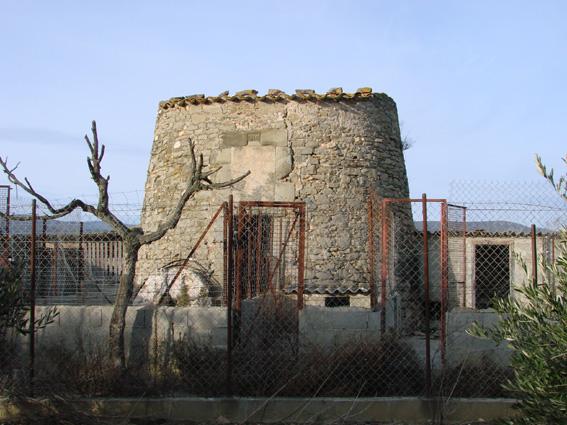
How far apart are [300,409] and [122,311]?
223cm

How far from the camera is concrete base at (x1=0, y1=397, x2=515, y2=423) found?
6977mm

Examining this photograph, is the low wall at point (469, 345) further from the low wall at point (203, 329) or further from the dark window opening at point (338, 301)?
the dark window opening at point (338, 301)

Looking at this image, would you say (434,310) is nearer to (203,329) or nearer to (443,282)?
(443,282)

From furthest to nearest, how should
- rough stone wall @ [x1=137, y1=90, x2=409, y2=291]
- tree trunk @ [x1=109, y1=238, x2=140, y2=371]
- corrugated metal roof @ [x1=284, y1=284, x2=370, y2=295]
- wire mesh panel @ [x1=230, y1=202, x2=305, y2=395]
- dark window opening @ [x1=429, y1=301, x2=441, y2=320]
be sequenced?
dark window opening @ [x1=429, y1=301, x2=441, y2=320] < rough stone wall @ [x1=137, y1=90, x2=409, y2=291] < corrugated metal roof @ [x1=284, y1=284, x2=370, y2=295] < tree trunk @ [x1=109, y1=238, x2=140, y2=371] < wire mesh panel @ [x1=230, y1=202, x2=305, y2=395]

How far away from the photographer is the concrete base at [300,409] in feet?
22.9

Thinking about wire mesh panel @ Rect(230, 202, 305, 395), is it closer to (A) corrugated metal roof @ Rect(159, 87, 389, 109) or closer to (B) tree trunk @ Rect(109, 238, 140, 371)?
(B) tree trunk @ Rect(109, 238, 140, 371)

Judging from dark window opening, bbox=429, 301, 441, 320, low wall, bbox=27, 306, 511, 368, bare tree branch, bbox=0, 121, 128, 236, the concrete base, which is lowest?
the concrete base

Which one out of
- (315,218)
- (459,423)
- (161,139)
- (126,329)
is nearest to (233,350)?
(126,329)

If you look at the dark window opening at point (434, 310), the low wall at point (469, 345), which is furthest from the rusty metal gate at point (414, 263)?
the low wall at point (469, 345)

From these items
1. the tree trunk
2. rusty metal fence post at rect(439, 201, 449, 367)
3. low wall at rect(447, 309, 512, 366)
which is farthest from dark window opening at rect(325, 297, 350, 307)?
the tree trunk

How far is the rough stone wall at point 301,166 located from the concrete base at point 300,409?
5.79 metres

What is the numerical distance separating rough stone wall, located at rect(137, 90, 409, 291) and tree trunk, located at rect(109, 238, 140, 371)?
5.31 metres

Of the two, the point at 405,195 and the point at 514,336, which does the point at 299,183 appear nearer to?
the point at 405,195

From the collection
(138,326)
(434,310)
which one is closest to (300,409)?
(138,326)
